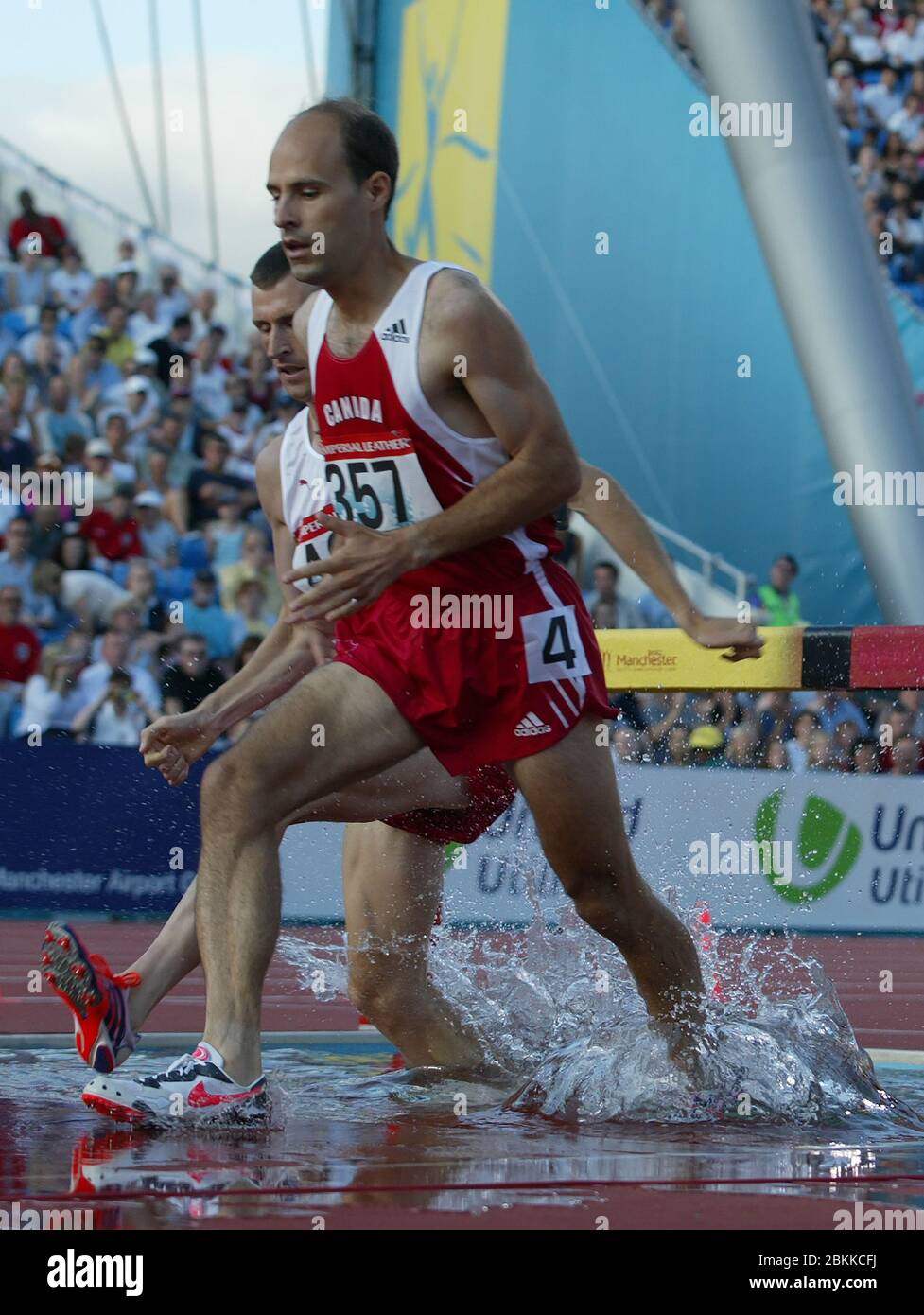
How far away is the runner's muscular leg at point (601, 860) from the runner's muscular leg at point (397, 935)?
2.05 ft

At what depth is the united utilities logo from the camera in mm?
10305

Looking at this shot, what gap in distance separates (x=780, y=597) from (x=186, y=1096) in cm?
905

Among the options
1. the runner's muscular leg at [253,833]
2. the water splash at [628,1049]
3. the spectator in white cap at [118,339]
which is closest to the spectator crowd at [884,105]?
the spectator in white cap at [118,339]

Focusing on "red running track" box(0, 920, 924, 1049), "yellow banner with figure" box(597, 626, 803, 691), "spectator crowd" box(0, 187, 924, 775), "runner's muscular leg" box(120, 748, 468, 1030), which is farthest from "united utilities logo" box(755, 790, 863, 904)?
"runner's muscular leg" box(120, 748, 468, 1030)

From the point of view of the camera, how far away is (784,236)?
9.82 meters

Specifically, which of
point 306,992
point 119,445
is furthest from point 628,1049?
point 119,445

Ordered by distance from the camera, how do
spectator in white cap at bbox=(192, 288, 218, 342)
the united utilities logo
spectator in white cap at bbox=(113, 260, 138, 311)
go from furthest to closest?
spectator in white cap at bbox=(192, 288, 218, 342)
spectator in white cap at bbox=(113, 260, 138, 311)
the united utilities logo

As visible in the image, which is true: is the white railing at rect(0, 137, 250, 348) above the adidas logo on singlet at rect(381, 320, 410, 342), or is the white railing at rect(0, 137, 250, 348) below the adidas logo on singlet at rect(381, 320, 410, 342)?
above

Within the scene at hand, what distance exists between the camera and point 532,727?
433 cm

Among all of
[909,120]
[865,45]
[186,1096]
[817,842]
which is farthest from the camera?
[865,45]

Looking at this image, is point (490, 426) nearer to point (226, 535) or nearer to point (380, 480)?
point (380, 480)

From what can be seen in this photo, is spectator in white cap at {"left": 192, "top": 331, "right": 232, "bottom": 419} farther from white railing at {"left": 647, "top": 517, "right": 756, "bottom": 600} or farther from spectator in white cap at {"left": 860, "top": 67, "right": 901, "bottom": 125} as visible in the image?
spectator in white cap at {"left": 860, "top": 67, "right": 901, "bottom": 125}

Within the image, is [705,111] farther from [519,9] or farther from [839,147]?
[839,147]
